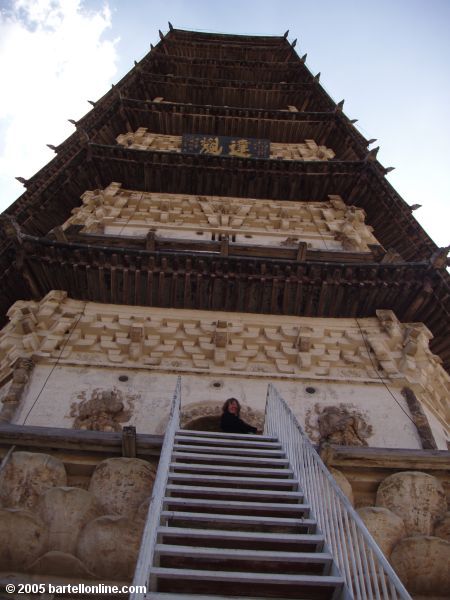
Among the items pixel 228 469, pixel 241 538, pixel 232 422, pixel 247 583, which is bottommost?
pixel 247 583

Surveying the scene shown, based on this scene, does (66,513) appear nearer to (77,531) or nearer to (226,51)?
(77,531)

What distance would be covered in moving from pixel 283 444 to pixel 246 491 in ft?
3.40

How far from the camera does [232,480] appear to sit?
3.84m

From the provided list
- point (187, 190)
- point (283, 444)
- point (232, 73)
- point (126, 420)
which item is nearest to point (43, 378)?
point (126, 420)

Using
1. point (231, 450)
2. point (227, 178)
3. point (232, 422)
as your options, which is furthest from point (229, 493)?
point (227, 178)

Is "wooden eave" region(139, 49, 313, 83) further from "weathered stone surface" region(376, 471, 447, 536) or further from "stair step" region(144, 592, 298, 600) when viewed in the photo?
"stair step" region(144, 592, 298, 600)

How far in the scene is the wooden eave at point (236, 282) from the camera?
786cm

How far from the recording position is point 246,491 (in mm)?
3658

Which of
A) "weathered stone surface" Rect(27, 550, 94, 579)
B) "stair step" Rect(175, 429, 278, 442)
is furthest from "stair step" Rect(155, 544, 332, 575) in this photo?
"stair step" Rect(175, 429, 278, 442)

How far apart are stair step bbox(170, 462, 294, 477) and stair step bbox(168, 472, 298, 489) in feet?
0.18

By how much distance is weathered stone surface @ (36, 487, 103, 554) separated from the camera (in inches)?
135

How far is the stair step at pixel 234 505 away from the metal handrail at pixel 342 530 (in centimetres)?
13

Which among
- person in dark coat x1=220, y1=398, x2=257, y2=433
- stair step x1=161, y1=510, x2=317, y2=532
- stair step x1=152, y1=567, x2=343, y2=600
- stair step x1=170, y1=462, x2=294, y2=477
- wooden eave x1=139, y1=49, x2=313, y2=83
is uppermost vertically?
wooden eave x1=139, y1=49, x2=313, y2=83

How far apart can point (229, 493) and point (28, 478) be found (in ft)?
5.35
